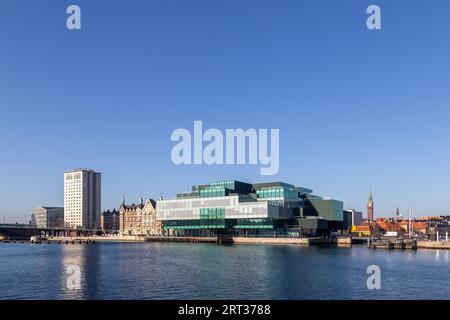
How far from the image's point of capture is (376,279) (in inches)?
2359

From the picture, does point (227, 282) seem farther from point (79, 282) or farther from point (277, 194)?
point (277, 194)

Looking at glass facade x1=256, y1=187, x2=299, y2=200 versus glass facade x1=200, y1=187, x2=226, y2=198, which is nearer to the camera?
glass facade x1=256, y1=187, x2=299, y2=200

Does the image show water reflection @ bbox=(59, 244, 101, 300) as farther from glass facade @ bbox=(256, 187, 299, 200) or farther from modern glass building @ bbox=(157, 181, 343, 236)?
glass facade @ bbox=(256, 187, 299, 200)

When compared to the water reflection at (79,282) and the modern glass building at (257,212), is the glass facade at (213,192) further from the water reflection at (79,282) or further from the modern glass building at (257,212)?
the water reflection at (79,282)

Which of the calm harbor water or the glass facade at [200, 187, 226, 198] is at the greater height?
the glass facade at [200, 187, 226, 198]

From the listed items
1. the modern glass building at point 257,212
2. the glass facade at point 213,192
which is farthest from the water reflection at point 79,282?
the glass facade at point 213,192

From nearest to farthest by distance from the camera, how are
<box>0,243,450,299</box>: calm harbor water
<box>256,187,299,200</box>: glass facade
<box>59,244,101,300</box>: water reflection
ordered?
<box>59,244,101,300</box>: water reflection, <box>0,243,450,299</box>: calm harbor water, <box>256,187,299,200</box>: glass facade

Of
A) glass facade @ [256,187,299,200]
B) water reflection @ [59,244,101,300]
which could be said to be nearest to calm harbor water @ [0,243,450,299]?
water reflection @ [59,244,101,300]

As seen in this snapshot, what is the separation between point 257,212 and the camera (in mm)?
175375

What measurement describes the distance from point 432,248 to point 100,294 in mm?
128573

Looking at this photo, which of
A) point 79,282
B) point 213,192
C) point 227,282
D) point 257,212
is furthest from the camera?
point 213,192

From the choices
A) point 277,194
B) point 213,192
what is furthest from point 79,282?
point 277,194

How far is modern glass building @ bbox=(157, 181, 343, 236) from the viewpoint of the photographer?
175625mm

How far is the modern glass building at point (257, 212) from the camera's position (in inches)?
6914
